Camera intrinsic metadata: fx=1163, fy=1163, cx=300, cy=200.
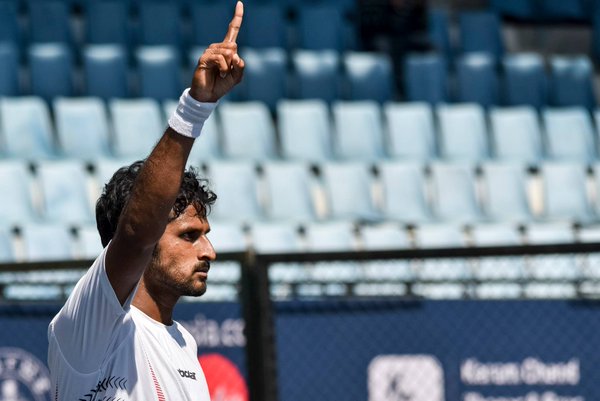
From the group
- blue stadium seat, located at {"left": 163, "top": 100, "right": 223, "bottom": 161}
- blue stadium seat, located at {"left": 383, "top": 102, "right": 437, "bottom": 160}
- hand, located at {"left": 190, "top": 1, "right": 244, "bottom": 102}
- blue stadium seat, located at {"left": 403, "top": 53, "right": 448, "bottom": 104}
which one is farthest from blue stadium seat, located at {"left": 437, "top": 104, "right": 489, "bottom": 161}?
hand, located at {"left": 190, "top": 1, "right": 244, "bottom": 102}

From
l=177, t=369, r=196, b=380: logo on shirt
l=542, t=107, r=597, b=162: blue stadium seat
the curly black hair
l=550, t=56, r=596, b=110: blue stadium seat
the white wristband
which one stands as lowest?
l=177, t=369, r=196, b=380: logo on shirt

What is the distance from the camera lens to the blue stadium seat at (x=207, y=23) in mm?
11633

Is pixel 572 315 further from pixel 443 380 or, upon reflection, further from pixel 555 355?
pixel 443 380

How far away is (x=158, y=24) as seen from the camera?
11555mm

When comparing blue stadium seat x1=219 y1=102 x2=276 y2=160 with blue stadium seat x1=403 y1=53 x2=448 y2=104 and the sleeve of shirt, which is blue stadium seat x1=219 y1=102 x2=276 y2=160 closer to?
blue stadium seat x1=403 y1=53 x2=448 y2=104

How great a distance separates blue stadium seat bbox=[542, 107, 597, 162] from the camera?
11305mm

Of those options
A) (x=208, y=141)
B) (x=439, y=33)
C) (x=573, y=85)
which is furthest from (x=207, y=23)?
(x=573, y=85)

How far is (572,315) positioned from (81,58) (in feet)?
23.6

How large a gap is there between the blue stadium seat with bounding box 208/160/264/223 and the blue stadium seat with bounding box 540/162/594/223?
2755 millimetres

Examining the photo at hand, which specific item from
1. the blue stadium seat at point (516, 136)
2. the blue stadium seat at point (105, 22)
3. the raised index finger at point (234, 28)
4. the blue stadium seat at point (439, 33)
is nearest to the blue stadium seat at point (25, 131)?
the blue stadium seat at point (105, 22)

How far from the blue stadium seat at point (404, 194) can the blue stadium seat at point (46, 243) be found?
9.41 ft

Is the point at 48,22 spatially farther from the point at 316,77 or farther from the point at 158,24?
the point at 316,77

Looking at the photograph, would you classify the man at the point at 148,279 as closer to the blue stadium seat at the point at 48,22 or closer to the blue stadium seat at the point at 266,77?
the blue stadium seat at the point at 266,77

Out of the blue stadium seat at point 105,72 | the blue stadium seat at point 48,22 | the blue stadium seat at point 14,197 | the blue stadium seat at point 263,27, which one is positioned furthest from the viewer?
the blue stadium seat at point 263,27
